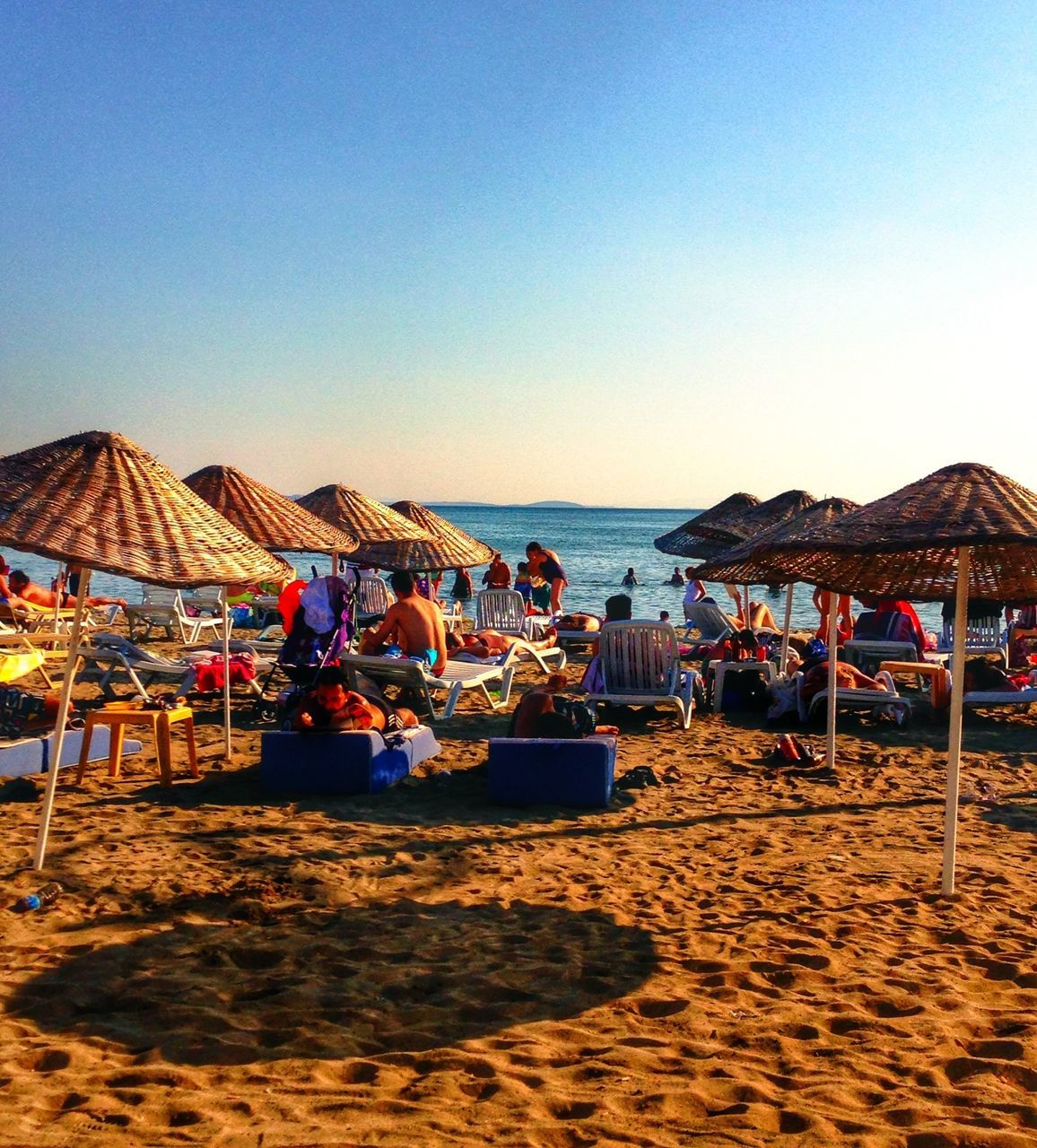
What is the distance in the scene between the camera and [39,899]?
16.5 ft

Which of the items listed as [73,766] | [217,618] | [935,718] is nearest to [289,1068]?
[73,766]

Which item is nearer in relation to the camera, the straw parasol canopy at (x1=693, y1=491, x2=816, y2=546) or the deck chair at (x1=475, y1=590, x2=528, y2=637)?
the straw parasol canopy at (x1=693, y1=491, x2=816, y2=546)

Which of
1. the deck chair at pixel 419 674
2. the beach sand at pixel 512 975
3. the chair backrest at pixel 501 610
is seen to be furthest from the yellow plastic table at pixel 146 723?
the chair backrest at pixel 501 610

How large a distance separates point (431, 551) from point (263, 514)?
5.62m

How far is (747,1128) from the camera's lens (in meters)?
3.19

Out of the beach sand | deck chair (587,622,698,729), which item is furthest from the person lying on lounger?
deck chair (587,622,698,729)

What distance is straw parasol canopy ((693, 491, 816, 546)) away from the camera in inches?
568

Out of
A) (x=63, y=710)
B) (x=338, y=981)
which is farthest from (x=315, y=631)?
(x=338, y=981)

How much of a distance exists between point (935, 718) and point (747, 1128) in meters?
8.39

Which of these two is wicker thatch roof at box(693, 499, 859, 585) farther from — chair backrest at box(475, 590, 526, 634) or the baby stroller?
chair backrest at box(475, 590, 526, 634)

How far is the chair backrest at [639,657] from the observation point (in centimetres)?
1055

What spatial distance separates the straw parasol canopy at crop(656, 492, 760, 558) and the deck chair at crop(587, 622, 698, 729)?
14.7 ft

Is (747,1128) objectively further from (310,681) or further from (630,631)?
(630,631)

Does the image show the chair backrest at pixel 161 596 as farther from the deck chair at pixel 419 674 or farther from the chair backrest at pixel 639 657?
the chair backrest at pixel 639 657
